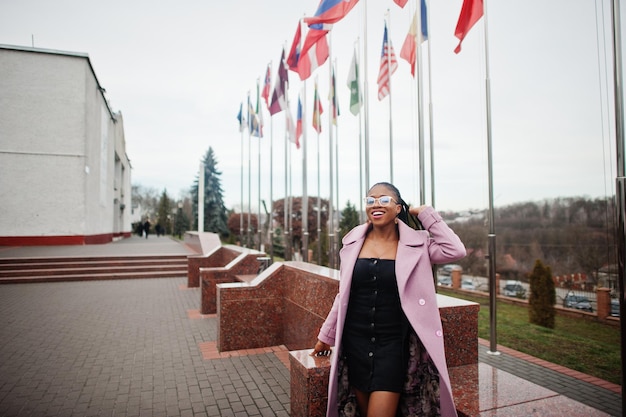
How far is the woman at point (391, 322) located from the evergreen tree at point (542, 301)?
44.3 feet

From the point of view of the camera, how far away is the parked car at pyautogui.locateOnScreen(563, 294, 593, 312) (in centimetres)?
1610

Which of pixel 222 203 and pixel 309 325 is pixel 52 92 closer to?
pixel 309 325

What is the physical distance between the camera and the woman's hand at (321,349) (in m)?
2.94

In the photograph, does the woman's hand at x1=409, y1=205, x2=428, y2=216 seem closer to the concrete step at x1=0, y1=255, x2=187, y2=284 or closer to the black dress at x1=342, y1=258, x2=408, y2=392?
the black dress at x1=342, y1=258, x2=408, y2=392

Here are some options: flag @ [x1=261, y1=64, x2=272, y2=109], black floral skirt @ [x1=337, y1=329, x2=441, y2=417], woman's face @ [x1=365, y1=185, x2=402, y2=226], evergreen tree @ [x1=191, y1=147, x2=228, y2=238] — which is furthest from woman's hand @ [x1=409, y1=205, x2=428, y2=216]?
evergreen tree @ [x1=191, y1=147, x2=228, y2=238]

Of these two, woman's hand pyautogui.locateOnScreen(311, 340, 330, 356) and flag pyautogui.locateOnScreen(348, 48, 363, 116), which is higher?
flag pyautogui.locateOnScreen(348, 48, 363, 116)

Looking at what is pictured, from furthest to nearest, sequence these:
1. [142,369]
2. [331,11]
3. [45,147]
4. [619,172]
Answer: [45,147], [331,11], [142,369], [619,172]

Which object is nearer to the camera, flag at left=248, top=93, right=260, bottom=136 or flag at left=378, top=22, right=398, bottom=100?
flag at left=378, top=22, right=398, bottom=100

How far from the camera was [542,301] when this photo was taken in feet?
44.4

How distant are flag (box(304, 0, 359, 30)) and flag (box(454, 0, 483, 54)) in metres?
1.73

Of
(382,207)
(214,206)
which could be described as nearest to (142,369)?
(382,207)

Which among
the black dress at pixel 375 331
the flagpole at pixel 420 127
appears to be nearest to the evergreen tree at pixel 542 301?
the flagpole at pixel 420 127

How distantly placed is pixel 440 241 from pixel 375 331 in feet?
2.27

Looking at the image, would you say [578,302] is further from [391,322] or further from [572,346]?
[391,322]
